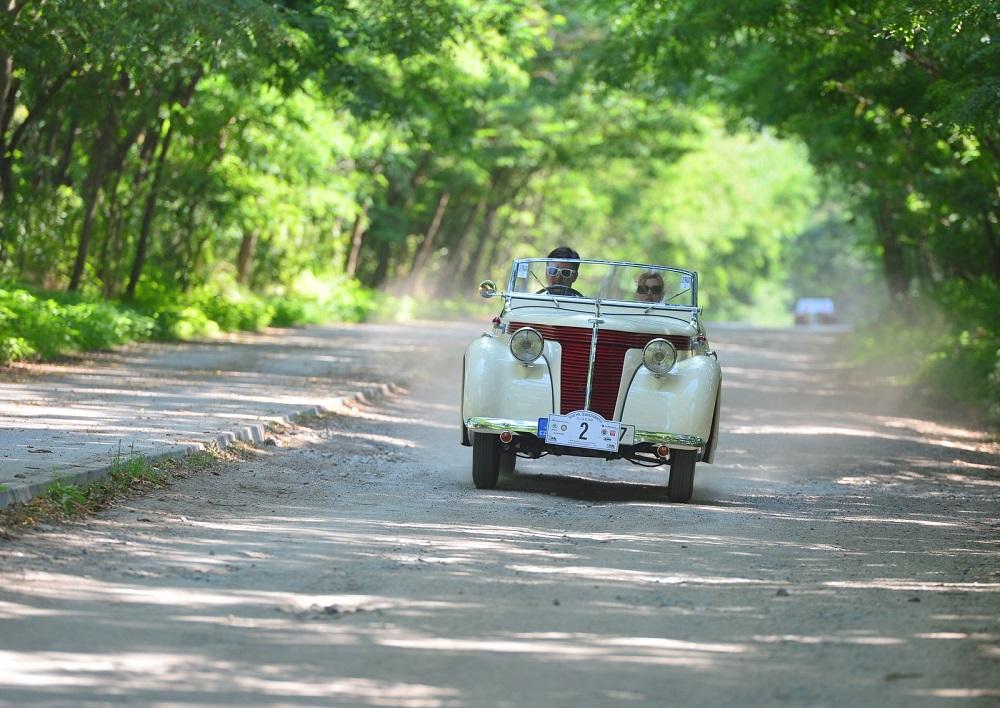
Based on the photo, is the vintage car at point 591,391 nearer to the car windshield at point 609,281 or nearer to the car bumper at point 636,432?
the car bumper at point 636,432

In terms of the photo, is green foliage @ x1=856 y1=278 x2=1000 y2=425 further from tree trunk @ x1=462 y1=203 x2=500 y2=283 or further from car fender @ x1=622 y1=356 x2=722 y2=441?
tree trunk @ x1=462 y1=203 x2=500 y2=283

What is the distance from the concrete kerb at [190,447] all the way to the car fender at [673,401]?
11.0 ft

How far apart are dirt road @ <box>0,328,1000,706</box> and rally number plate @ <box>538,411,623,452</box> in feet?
1.48

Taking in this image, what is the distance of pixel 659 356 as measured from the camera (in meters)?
11.0

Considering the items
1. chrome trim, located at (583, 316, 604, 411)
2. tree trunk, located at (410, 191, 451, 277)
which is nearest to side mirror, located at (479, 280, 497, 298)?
chrome trim, located at (583, 316, 604, 411)

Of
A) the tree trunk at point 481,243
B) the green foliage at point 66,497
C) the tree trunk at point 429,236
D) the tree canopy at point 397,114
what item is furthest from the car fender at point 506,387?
the tree trunk at point 481,243

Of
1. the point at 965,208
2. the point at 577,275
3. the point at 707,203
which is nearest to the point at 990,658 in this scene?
the point at 577,275

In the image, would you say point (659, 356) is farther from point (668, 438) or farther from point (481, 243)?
point (481, 243)

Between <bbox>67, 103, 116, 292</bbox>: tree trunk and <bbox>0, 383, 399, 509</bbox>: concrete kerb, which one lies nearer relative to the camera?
<bbox>0, 383, 399, 509</bbox>: concrete kerb

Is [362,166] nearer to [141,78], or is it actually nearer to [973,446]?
[141,78]

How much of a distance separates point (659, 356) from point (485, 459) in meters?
1.54

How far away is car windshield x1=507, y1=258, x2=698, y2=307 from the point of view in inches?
492

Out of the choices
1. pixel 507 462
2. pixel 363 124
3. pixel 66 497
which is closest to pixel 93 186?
pixel 363 124

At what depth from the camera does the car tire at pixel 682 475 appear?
1116cm
